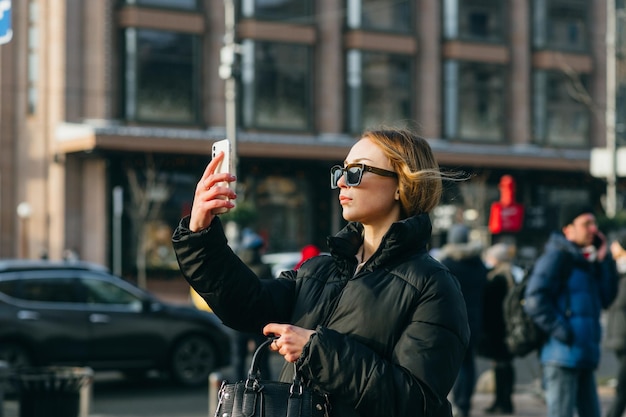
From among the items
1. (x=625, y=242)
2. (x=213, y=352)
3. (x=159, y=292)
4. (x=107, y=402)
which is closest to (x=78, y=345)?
(x=107, y=402)

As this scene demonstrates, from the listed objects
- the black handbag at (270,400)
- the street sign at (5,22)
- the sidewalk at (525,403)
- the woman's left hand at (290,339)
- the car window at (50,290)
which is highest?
the street sign at (5,22)

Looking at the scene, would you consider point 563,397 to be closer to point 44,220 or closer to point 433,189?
point 433,189

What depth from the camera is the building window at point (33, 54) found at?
121ft

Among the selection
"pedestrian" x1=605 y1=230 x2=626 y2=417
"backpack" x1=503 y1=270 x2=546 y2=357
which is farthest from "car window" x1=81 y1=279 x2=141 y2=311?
"pedestrian" x1=605 y1=230 x2=626 y2=417

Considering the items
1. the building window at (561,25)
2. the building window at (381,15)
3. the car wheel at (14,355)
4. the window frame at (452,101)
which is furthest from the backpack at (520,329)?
the building window at (561,25)

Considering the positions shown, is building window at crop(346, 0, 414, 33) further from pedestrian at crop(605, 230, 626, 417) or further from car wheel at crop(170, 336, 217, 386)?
pedestrian at crop(605, 230, 626, 417)

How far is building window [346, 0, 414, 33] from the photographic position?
130ft

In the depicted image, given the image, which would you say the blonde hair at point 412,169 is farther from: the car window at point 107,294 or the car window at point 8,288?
the car window at point 107,294

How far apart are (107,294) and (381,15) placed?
27346 mm

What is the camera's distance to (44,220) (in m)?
36.5

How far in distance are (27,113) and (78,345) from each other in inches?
984

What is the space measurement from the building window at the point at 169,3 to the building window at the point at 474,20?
392 inches

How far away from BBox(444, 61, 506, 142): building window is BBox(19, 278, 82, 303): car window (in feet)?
93.9

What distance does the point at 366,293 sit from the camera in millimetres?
3344
